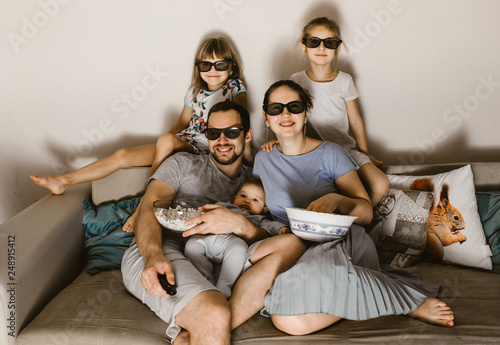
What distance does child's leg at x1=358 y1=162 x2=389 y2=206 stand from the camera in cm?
212

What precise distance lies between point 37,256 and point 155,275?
624 millimetres

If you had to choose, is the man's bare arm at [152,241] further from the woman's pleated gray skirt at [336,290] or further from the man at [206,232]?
the woman's pleated gray skirt at [336,290]

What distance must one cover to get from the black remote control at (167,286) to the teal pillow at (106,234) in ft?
2.01

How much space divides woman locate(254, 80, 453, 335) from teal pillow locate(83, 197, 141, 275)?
32.2 inches

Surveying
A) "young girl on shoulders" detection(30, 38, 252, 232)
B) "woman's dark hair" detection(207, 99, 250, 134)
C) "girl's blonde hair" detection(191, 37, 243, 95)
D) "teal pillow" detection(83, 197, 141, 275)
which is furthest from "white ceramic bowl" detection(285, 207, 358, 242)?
"girl's blonde hair" detection(191, 37, 243, 95)

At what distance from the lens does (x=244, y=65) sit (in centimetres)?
262

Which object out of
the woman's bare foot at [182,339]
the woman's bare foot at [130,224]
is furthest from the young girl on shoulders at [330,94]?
the woman's bare foot at [182,339]

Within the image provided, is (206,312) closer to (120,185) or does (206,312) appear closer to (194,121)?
(120,185)

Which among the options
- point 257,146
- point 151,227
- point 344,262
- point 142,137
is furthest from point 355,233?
point 142,137

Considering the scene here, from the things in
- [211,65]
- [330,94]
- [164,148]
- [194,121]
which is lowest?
[164,148]

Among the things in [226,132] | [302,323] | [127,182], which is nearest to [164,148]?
[127,182]

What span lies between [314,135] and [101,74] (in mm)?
1497

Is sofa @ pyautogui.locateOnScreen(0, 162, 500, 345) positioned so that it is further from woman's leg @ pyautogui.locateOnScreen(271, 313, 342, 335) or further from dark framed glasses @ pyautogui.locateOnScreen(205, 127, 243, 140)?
dark framed glasses @ pyautogui.locateOnScreen(205, 127, 243, 140)

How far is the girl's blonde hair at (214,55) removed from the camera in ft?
8.05
